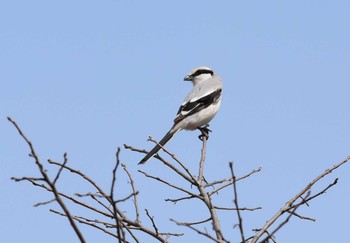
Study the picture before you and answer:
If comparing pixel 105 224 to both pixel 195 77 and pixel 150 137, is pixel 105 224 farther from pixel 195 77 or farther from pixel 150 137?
pixel 195 77

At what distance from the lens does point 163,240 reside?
2930mm

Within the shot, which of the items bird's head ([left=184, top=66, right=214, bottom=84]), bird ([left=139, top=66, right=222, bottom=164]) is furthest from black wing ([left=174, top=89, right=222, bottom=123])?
bird's head ([left=184, top=66, right=214, bottom=84])

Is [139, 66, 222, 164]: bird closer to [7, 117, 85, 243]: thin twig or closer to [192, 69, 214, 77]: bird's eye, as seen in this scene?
[192, 69, 214, 77]: bird's eye

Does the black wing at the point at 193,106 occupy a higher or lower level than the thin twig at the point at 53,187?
higher

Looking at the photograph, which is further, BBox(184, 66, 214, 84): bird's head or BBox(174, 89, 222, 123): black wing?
BBox(184, 66, 214, 84): bird's head

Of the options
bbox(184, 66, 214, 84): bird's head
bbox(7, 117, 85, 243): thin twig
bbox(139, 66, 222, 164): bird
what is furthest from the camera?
bbox(184, 66, 214, 84): bird's head

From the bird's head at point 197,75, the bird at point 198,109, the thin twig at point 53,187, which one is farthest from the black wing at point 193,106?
the thin twig at point 53,187

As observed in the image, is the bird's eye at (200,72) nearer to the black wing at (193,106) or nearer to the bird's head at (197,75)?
the bird's head at (197,75)

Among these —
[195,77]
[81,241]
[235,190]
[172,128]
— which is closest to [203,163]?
[235,190]

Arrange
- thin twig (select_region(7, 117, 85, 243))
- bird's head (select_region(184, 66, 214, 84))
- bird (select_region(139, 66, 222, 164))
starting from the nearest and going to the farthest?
thin twig (select_region(7, 117, 85, 243)) < bird (select_region(139, 66, 222, 164)) < bird's head (select_region(184, 66, 214, 84))

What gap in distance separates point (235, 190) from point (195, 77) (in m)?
5.62

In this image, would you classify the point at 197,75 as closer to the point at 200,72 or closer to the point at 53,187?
the point at 200,72

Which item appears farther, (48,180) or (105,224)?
(105,224)

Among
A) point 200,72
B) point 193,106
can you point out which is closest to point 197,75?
point 200,72
